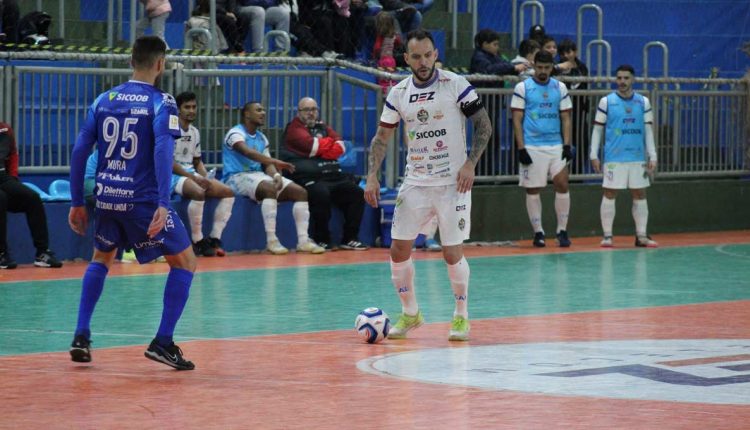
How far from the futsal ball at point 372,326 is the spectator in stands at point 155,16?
1003cm

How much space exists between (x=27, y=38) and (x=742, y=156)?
11.5 m

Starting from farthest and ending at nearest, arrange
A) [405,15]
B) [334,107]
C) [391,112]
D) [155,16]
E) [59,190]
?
[405,15], [334,107], [155,16], [59,190], [391,112]

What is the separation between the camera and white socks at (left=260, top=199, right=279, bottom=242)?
17.9m

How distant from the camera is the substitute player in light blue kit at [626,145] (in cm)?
1938

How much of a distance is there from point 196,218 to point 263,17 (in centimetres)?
449

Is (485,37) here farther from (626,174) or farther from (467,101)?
(467,101)

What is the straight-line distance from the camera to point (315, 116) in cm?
1856

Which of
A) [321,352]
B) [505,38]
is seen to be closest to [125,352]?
[321,352]

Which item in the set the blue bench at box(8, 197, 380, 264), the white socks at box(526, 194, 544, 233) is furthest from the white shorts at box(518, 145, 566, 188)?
the blue bench at box(8, 197, 380, 264)

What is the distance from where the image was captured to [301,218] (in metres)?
18.1

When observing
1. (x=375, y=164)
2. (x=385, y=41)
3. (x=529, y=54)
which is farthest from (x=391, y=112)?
(x=529, y=54)

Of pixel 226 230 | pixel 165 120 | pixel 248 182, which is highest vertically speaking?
pixel 165 120

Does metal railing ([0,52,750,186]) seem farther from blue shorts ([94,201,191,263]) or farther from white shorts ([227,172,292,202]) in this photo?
blue shorts ([94,201,191,263])

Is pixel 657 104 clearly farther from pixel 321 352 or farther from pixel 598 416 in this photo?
pixel 598 416
